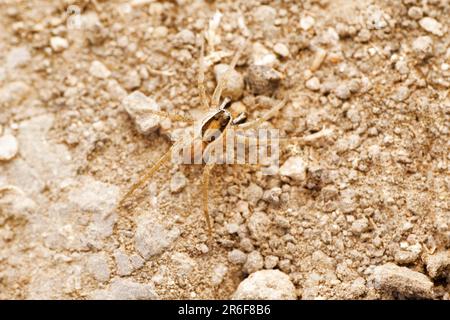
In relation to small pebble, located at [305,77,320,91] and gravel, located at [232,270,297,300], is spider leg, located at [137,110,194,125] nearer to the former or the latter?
small pebble, located at [305,77,320,91]

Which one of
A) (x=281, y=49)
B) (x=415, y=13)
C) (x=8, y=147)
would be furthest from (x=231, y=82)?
(x=8, y=147)

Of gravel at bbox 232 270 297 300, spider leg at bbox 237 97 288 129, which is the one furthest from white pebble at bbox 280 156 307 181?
gravel at bbox 232 270 297 300

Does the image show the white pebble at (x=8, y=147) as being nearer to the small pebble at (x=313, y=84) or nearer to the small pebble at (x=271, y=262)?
the small pebble at (x=271, y=262)

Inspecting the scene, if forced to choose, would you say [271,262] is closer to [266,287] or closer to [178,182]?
[266,287]

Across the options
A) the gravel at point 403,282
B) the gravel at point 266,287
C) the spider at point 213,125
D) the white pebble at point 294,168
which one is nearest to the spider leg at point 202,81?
the spider at point 213,125

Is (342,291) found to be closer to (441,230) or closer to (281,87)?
(441,230)
